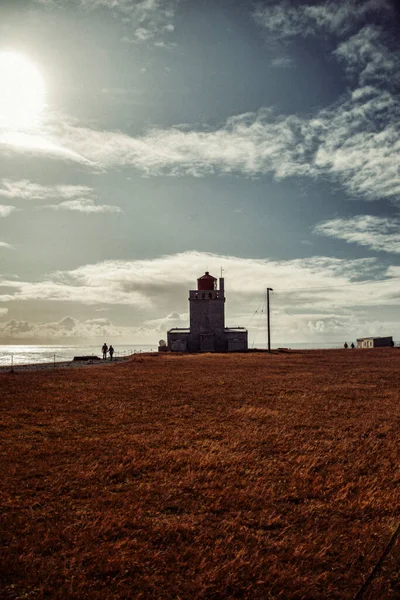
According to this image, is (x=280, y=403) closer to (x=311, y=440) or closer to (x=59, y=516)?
(x=311, y=440)

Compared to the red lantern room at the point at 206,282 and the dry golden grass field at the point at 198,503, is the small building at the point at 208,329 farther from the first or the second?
the dry golden grass field at the point at 198,503

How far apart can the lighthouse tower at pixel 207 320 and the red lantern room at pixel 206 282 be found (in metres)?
1.06

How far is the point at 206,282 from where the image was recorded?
71.6m

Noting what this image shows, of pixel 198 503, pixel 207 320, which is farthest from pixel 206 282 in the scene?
pixel 198 503

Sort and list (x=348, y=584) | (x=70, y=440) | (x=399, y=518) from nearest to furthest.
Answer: (x=348, y=584) → (x=399, y=518) → (x=70, y=440)

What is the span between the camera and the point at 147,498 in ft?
23.2

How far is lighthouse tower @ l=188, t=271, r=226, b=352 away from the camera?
69.6 metres

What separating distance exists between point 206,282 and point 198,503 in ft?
214

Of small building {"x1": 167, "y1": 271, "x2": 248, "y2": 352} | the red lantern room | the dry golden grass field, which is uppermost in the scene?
the red lantern room

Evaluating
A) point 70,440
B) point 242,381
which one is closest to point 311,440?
point 70,440

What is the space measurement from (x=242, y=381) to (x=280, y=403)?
289 inches

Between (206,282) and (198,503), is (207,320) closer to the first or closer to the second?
(206,282)

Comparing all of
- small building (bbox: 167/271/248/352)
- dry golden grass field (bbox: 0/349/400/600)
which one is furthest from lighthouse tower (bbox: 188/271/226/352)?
dry golden grass field (bbox: 0/349/400/600)

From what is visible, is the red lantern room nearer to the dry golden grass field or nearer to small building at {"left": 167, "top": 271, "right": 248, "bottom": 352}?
small building at {"left": 167, "top": 271, "right": 248, "bottom": 352}
